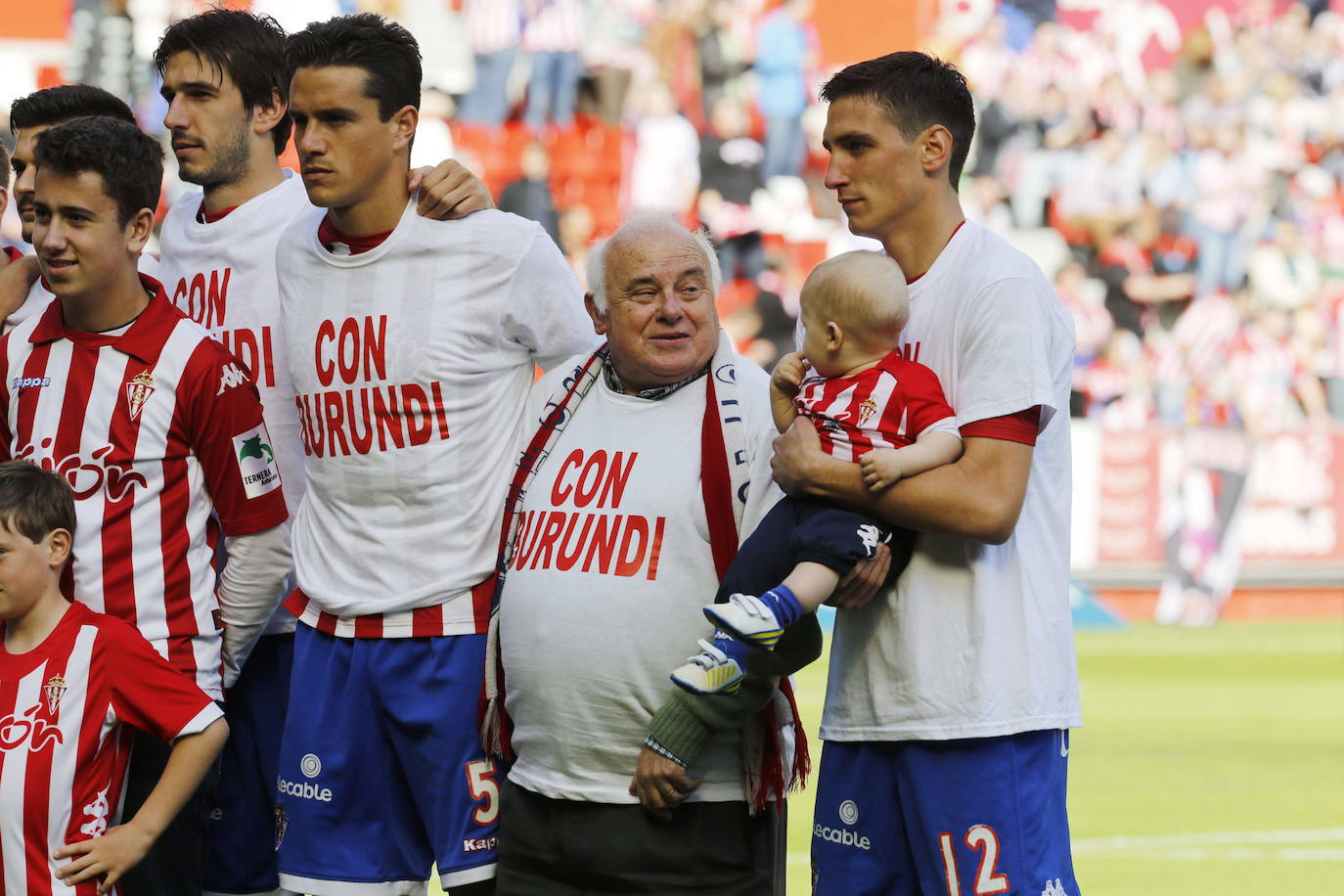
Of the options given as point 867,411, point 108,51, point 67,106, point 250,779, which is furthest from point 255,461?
point 108,51

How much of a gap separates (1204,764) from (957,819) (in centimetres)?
593

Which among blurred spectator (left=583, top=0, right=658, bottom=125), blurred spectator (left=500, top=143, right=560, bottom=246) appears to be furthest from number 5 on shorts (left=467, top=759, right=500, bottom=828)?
blurred spectator (left=583, top=0, right=658, bottom=125)

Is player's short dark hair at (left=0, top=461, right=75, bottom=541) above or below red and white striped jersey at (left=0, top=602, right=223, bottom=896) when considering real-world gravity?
above

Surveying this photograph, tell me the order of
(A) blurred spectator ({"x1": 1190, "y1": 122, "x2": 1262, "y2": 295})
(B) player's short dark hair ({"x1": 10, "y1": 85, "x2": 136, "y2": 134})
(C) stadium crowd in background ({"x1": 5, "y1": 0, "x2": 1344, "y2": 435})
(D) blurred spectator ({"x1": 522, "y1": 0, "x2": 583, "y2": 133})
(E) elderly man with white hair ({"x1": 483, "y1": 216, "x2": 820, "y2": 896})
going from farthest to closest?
(A) blurred spectator ({"x1": 1190, "y1": 122, "x2": 1262, "y2": 295}), (D) blurred spectator ({"x1": 522, "y1": 0, "x2": 583, "y2": 133}), (C) stadium crowd in background ({"x1": 5, "y1": 0, "x2": 1344, "y2": 435}), (B) player's short dark hair ({"x1": 10, "y1": 85, "x2": 136, "y2": 134}), (E) elderly man with white hair ({"x1": 483, "y1": 216, "x2": 820, "y2": 896})

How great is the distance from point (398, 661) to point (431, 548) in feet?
0.85

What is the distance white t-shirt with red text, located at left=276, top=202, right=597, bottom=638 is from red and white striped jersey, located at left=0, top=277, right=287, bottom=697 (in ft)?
0.57

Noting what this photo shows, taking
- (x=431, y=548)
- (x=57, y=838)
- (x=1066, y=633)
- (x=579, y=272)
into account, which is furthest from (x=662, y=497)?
(x=579, y=272)

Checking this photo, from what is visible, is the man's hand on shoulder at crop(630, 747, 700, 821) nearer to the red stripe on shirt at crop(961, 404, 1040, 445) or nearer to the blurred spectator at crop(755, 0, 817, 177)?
the red stripe on shirt at crop(961, 404, 1040, 445)

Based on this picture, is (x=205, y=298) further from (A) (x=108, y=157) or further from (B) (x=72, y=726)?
(B) (x=72, y=726)

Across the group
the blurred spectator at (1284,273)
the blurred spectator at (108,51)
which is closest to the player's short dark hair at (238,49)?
the blurred spectator at (108,51)

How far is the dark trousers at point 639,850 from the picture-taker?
3523 millimetres

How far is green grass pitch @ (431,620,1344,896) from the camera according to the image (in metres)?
6.55

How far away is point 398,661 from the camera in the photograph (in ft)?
12.5

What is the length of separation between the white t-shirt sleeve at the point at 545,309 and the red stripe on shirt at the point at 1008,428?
1.10m
